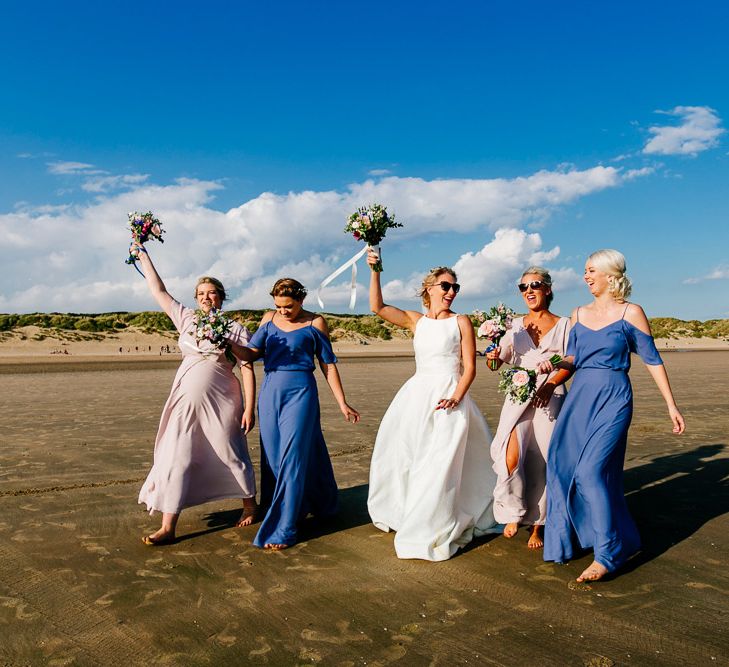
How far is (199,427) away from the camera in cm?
658

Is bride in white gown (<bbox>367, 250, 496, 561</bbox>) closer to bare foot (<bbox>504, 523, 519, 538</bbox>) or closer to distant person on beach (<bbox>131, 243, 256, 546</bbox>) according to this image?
bare foot (<bbox>504, 523, 519, 538</bbox>)

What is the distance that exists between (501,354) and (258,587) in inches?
124

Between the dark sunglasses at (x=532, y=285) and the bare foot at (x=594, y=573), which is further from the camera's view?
the dark sunglasses at (x=532, y=285)

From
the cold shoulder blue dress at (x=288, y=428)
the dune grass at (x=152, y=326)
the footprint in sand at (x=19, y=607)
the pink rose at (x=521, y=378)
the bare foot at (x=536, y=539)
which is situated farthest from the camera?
the dune grass at (x=152, y=326)

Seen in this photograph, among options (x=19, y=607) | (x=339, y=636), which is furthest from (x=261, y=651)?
(x=19, y=607)

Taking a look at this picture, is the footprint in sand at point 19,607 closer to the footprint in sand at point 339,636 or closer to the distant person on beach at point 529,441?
the footprint in sand at point 339,636

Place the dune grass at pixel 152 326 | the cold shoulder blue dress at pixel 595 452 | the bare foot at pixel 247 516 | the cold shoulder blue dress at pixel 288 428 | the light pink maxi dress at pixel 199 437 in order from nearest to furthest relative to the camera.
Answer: the cold shoulder blue dress at pixel 595 452 < the cold shoulder blue dress at pixel 288 428 < the light pink maxi dress at pixel 199 437 < the bare foot at pixel 247 516 < the dune grass at pixel 152 326

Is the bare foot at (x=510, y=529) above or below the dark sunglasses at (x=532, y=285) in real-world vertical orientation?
below

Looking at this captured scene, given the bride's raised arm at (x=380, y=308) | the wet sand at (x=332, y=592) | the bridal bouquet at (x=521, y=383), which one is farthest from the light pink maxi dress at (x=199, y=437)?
the bridal bouquet at (x=521, y=383)

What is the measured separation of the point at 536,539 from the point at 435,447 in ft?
4.29

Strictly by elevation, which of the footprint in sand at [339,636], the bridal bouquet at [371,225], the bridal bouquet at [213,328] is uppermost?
the bridal bouquet at [371,225]

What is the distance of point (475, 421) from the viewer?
20.6 feet

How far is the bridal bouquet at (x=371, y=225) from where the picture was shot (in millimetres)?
6543

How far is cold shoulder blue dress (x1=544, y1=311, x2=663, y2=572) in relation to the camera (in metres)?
5.36
